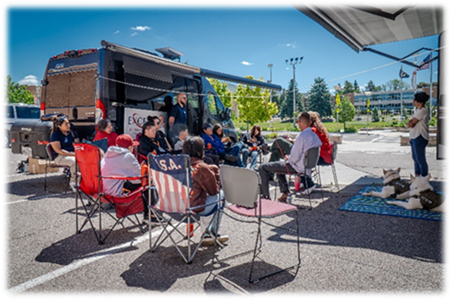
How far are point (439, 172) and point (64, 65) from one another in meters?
9.19

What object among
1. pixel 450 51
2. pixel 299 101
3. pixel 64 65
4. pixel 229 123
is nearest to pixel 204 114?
pixel 229 123

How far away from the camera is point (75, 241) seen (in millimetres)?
3779

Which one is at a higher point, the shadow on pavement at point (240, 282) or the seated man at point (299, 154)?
the seated man at point (299, 154)

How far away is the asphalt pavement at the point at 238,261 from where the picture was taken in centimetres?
265

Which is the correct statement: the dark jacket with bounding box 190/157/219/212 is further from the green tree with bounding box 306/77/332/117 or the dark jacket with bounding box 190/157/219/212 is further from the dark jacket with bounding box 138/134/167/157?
the green tree with bounding box 306/77/332/117

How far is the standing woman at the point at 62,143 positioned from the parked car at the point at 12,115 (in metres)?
12.2

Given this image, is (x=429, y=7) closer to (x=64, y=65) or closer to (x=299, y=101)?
(x=64, y=65)

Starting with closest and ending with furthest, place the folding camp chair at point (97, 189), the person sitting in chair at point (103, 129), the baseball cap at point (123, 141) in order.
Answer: the folding camp chair at point (97, 189) → the baseball cap at point (123, 141) → the person sitting in chair at point (103, 129)

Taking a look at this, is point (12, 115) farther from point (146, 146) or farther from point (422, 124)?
point (422, 124)

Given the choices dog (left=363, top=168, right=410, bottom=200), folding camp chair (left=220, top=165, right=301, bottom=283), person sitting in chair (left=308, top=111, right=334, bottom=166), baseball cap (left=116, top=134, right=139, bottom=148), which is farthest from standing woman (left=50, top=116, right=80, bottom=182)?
dog (left=363, top=168, right=410, bottom=200)

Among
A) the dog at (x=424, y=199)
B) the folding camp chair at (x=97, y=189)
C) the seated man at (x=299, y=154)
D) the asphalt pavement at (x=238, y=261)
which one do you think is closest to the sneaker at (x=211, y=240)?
the asphalt pavement at (x=238, y=261)

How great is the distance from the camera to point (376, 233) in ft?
12.9

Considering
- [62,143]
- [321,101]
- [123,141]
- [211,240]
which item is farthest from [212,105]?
[321,101]

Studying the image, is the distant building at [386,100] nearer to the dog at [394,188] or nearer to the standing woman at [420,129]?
the standing woman at [420,129]
